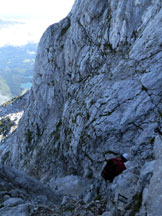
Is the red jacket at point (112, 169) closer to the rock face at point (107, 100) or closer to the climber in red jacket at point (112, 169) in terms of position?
the climber in red jacket at point (112, 169)

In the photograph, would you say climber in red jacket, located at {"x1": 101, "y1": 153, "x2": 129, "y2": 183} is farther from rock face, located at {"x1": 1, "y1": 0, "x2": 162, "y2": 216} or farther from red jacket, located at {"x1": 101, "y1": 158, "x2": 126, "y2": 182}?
rock face, located at {"x1": 1, "y1": 0, "x2": 162, "y2": 216}

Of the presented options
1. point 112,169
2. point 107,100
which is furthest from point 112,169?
point 107,100

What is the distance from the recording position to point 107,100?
56.8 ft

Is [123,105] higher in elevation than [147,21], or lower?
lower

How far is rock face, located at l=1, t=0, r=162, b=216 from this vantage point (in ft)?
39.5

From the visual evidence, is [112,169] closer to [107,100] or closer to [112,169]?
[112,169]

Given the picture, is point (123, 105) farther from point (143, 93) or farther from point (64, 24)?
point (64, 24)

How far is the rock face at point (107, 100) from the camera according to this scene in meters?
12.1

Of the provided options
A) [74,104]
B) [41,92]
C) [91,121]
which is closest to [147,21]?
[91,121]

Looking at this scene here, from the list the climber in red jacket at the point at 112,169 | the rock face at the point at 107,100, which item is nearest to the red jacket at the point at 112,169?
the climber in red jacket at the point at 112,169

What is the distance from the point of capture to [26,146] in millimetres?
36906

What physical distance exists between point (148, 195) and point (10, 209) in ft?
30.9

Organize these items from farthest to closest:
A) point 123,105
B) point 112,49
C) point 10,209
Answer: point 112,49 < point 123,105 < point 10,209

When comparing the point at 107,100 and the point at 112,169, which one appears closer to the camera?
the point at 112,169
